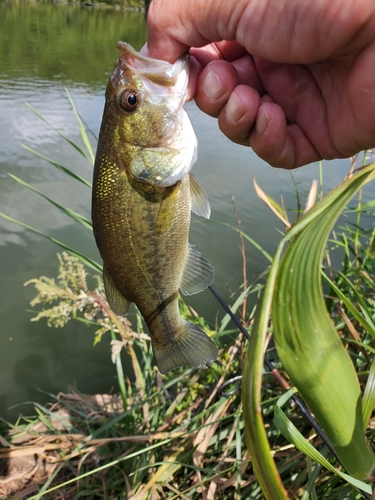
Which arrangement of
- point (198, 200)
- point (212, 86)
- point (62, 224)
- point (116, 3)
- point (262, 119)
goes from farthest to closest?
point (116, 3) < point (62, 224) < point (262, 119) < point (212, 86) < point (198, 200)

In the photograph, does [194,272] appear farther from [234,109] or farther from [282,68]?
[282,68]

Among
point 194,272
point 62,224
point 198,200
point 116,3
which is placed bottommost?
point 62,224

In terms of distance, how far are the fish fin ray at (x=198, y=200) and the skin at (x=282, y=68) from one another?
448 mm

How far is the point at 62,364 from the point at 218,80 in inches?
126

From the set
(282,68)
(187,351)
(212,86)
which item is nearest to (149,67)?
(212,86)

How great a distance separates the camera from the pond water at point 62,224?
3.81m

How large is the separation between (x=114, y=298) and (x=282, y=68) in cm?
141

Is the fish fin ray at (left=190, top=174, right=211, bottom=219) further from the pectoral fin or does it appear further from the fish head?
Answer: the pectoral fin

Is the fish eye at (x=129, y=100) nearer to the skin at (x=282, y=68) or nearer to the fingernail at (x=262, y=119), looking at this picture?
the skin at (x=282, y=68)

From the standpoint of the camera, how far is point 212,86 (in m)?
1.71

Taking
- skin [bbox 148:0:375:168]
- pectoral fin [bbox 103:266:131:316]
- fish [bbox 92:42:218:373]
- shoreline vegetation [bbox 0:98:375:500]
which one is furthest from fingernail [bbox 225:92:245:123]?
pectoral fin [bbox 103:266:131:316]

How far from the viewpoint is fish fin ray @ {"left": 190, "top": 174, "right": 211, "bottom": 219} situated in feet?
5.24

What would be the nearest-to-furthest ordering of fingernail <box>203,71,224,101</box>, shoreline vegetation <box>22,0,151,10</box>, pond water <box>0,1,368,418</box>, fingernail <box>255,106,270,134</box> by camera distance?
1. fingernail <box>203,71,224,101</box>
2. fingernail <box>255,106,270,134</box>
3. pond water <box>0,1,368,418</box>
4. shoreline vegetation <box>22,0,151,10</box>

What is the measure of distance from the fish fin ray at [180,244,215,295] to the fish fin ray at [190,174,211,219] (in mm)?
186
